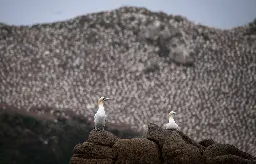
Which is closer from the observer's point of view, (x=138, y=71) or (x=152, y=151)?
(x=152, y=151)

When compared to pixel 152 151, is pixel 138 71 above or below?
above

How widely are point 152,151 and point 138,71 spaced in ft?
116

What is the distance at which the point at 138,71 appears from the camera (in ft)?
160

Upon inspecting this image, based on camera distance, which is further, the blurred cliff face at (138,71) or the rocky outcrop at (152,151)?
the blurred cliff face at (138,71)

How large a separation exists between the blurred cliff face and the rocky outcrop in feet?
84.1

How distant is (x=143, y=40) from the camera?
5291cm

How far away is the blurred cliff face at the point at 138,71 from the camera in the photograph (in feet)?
139

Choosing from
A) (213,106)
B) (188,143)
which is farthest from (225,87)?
(188,143)

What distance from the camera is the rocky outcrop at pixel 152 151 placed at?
1338cm

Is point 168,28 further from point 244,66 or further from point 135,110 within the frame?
point 135,110

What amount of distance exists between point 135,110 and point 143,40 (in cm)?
1318

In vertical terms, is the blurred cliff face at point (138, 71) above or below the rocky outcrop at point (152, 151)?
above

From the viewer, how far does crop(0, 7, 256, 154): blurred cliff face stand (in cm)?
4225

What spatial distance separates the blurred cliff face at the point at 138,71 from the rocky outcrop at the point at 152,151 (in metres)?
25.6
